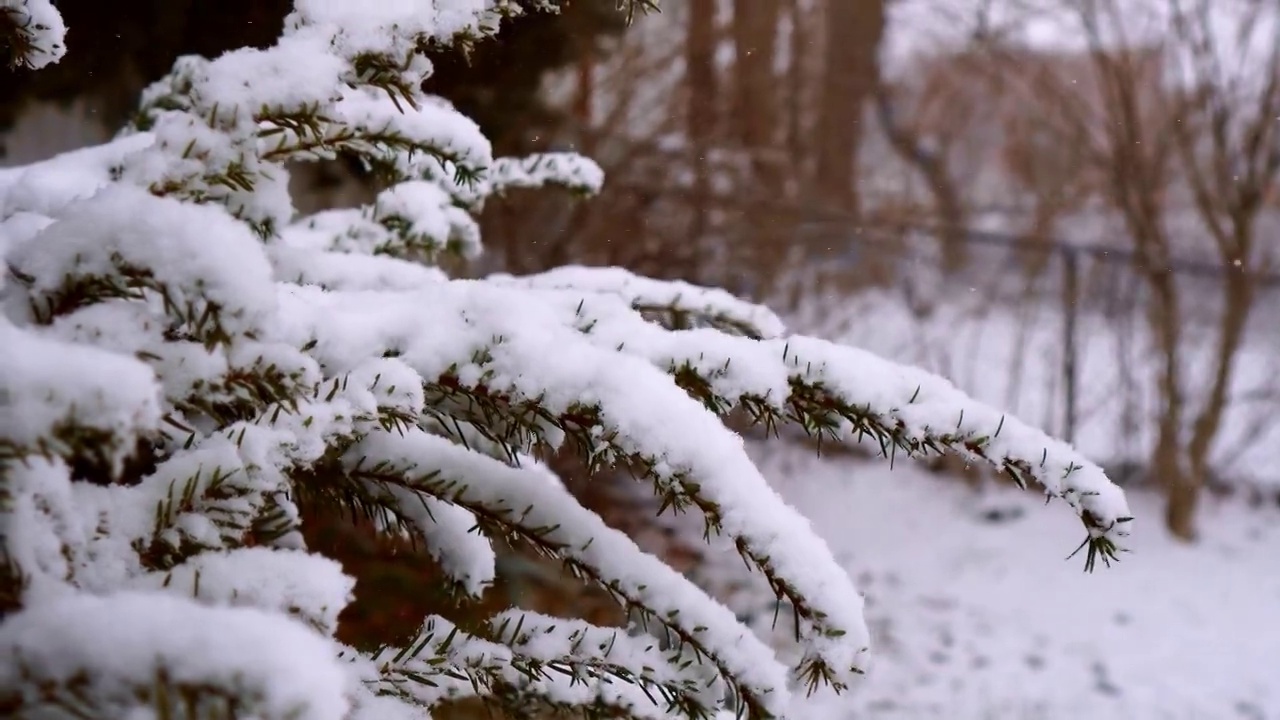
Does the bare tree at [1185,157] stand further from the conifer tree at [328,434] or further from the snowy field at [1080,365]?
the conifer tree at [328,434]

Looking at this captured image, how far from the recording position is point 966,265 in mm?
5785

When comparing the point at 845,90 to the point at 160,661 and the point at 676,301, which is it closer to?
the point at 676,301

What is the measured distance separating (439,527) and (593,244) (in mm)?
3274

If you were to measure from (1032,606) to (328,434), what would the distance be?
13.6ft

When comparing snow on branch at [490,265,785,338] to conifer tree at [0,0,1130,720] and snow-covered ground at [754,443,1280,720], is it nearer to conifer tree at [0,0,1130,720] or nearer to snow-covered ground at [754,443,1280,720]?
conifer tree at [0,0,1130,720]

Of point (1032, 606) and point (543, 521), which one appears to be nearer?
point (543, 521)

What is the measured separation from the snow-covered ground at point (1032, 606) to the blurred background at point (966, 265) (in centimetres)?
2

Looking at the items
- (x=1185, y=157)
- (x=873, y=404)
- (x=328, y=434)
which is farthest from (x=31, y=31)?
(x=1185, y=157)

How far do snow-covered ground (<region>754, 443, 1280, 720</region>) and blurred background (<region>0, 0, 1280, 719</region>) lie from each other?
0.05ft

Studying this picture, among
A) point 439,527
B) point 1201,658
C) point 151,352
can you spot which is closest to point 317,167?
point 439,527

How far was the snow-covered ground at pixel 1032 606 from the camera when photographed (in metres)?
3.51

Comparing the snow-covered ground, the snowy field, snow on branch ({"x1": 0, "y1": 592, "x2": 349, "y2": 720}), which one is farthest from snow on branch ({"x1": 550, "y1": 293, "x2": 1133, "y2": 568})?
the snowy field

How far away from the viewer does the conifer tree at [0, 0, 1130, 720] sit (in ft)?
1.67

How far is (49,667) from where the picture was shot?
0.50 m
